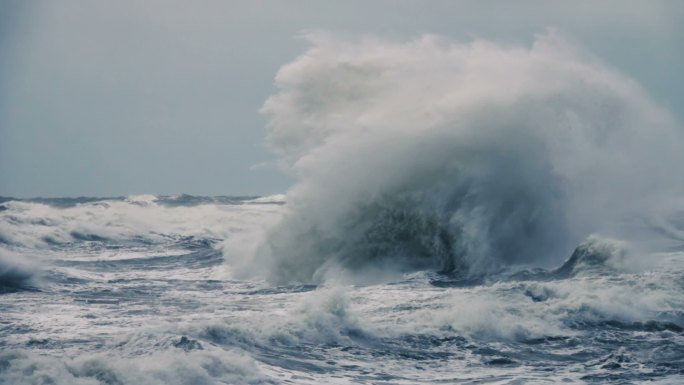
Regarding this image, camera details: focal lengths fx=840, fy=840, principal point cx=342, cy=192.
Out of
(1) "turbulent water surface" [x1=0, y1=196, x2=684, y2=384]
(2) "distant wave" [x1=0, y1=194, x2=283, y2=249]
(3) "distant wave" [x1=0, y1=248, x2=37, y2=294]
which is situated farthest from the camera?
(2) "distant wave" [x1=0, y1=194, x2=283, y2=249]

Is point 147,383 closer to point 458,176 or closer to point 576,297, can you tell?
point 576,297

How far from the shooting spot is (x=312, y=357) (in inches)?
478

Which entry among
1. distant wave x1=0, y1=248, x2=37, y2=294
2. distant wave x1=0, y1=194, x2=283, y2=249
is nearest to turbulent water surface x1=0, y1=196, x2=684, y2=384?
distant wave x1=0, y1=248, x2=37, y2=294

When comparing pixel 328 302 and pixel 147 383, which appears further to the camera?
pixel 328 302

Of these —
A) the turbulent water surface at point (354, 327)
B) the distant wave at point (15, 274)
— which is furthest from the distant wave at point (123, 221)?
the turbulent water surface at point (354, 327)

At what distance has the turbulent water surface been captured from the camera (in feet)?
36.0

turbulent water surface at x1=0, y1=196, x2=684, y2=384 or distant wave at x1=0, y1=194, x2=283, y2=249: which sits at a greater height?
distant wave at x1=0, y1=194, x2=283, y2=249

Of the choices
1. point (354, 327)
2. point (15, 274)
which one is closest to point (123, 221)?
point (15, 274)

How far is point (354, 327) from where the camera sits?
13875mm

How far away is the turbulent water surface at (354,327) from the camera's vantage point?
10969 millimetres

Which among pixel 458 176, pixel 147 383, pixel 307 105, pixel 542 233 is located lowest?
pixel 147 383

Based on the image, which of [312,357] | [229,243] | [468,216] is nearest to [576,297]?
[312,357]

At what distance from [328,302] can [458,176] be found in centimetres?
1119

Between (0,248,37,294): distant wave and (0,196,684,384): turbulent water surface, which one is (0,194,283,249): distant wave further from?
(0,196,684,384): turbulent water surface
